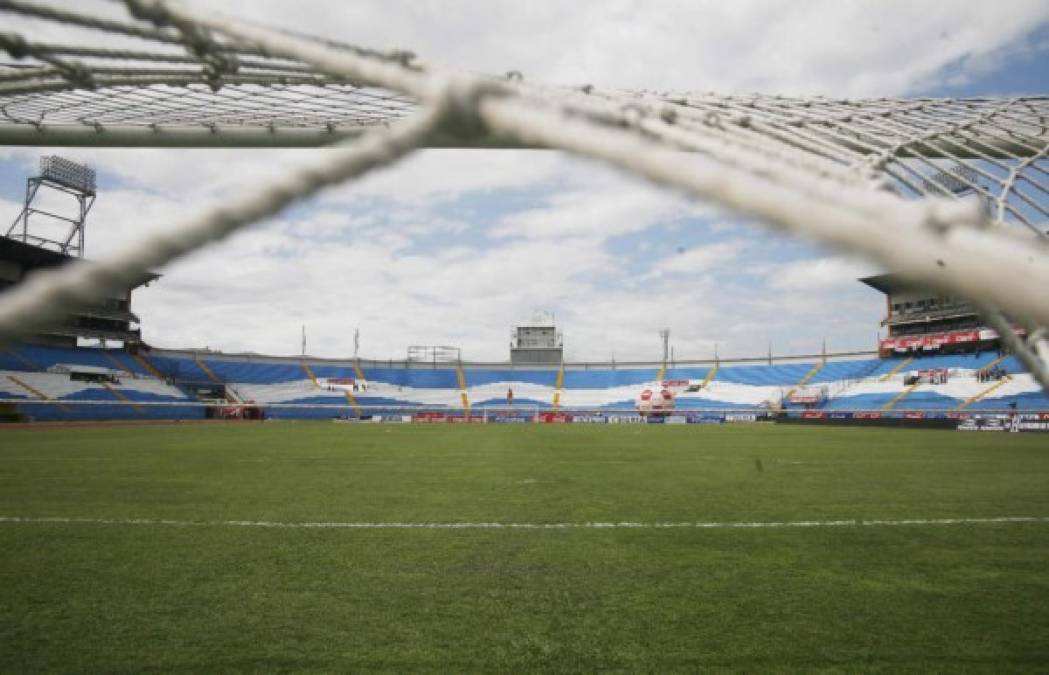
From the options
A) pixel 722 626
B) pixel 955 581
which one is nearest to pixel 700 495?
pixel 955 581

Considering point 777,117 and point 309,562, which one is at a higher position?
point 777,117

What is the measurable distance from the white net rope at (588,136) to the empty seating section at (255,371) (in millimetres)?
45567

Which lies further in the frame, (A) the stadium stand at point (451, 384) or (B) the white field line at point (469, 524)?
(A) the stadium stand at point (451, 384)

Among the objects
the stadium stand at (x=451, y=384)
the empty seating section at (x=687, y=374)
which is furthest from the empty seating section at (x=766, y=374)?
the empty seating section at (x=687, y=374)

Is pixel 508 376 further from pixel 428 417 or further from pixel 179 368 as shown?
pixel 179 368

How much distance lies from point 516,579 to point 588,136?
3.66m

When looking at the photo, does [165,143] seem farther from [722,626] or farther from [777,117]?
[722,626]

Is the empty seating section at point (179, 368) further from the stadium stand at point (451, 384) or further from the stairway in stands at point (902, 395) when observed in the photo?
the stairway in stands at point (902, 395)

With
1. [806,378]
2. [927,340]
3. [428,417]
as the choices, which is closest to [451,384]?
[428,417]

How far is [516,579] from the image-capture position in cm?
419

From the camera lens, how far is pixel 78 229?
128 feet

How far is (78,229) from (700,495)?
142ft

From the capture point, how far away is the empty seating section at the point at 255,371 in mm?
46500

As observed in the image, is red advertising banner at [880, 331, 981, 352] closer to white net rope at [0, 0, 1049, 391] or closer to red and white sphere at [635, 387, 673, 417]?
red and white sphere at [635, 387, 673, 417]
